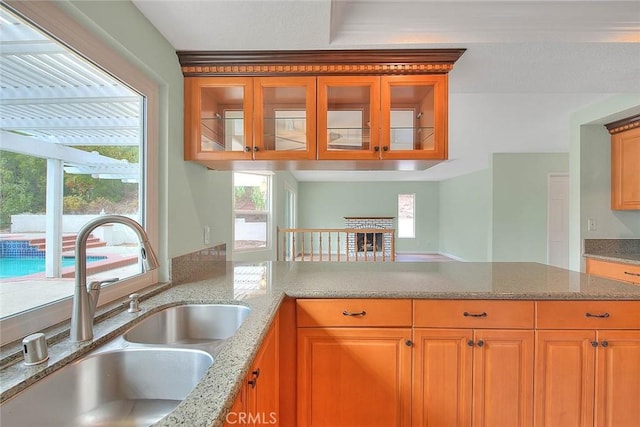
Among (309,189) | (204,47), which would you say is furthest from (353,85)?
(309,189)

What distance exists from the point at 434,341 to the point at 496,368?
0.33 meters

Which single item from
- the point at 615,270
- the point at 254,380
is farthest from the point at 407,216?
the point at 254,380

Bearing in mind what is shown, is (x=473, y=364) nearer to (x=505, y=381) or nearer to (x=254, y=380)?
(x=505, y=381)

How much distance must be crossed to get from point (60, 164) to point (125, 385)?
79 centimetres

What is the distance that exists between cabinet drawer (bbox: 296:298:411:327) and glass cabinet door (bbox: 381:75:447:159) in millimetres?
883

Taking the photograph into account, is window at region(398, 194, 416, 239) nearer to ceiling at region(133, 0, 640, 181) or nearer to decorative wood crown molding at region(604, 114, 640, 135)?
decorative wood crown molding at region(604, 114, 640, 135)

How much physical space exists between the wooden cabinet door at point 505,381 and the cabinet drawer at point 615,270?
189 centimetres

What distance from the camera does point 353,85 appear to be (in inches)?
69.1

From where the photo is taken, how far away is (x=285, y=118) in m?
1.80

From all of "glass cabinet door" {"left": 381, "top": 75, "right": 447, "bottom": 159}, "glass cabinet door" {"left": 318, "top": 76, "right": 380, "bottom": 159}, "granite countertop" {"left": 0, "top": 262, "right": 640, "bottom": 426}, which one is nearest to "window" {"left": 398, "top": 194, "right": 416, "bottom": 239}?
"granite countertop" {"left": 0, "top": 262, "right": 640, "bottom": 426}

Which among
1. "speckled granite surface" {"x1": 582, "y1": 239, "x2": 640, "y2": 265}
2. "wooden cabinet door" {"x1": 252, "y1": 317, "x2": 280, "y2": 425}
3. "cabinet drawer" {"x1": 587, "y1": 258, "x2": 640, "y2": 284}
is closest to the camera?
"wooden cabinet door" {"x1": 252, "y1": 317, "x2": 280, "y2": 425}

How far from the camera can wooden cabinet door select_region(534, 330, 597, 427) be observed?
56.2 inches

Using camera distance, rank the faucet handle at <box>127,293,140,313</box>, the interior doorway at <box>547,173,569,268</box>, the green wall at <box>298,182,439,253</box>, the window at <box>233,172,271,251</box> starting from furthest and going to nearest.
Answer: the green wall at <box>298,182,439,253</box> < the interior doorway at <box>547,173,569,268</box> < the window at <box>233,172,271,251</box> < the faucet handle at <box>127,293,140,313</box>

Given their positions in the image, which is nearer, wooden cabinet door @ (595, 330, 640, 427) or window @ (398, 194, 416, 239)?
wooden cabinet door @ (595, 330, 640, 427)
